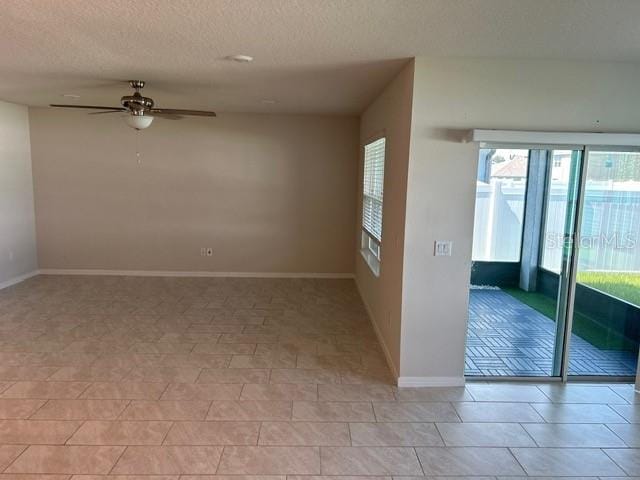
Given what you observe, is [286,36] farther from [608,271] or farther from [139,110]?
[608,271]

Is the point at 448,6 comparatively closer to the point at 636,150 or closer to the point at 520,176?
the point at 520,176

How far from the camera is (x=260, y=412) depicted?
3.01 meters

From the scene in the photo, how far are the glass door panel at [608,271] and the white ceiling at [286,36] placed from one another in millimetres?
904

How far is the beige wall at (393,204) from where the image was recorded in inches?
134

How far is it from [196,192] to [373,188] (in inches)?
116

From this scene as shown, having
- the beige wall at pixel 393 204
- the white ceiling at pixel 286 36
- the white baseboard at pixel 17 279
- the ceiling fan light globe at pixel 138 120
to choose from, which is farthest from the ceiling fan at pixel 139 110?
the white baseboard at pixel 17 279

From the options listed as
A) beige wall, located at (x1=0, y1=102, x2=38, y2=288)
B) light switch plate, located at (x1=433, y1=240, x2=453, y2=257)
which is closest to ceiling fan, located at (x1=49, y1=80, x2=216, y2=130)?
light switch plate, located at (x1=433, y1=240, x2=453, y2=257)

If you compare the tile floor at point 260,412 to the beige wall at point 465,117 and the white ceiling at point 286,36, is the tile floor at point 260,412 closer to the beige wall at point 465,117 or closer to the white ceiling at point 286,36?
the beige wall at point 465,117

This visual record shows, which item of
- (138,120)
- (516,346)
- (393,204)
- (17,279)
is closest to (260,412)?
(393,204)

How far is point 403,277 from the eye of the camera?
339cm

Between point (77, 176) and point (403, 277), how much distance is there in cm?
549

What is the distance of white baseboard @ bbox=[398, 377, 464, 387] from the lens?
3447 millimetres

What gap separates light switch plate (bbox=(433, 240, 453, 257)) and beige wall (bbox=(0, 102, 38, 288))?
18.9ft

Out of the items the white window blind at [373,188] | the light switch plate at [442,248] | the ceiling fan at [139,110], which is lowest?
the light switch plate at [442,248]
